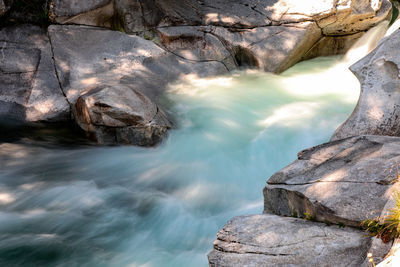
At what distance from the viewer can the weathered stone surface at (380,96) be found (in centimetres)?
394

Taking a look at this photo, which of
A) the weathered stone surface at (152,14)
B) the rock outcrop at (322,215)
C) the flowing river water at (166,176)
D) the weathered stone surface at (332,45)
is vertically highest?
Result: the weathered stone surface at (152,14)

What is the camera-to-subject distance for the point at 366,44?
7645mm

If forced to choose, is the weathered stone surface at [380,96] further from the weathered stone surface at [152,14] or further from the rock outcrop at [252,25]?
the weathered stone surface at [152,14]

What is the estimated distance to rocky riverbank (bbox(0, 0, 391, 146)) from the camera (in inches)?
209

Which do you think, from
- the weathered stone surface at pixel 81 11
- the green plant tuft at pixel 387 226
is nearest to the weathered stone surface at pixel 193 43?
the weathered stone surface at pixel 81 11

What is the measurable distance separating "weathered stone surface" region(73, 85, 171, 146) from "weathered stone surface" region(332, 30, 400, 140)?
2.57m

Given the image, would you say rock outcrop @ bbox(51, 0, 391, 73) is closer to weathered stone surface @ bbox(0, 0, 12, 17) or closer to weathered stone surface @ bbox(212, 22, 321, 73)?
weathered stone surface @ bbox(212, 22, 321, 73)

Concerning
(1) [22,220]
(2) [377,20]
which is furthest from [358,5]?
(1) [22,220]

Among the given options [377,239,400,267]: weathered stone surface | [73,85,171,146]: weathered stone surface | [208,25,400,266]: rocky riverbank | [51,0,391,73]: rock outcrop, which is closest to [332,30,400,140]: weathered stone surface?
[208,25,400,266]: rocky riverbank

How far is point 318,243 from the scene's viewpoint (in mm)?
2383

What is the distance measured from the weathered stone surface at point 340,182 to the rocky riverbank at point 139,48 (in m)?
2.56

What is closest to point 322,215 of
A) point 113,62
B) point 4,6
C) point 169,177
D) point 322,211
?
point 322,211

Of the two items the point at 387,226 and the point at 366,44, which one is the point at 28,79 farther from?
→ the point at 366,44

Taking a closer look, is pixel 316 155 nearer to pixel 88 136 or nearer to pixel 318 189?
pixel 318 189
